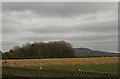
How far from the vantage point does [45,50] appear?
70.2 m

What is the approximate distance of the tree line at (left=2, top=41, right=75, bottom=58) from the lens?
66.1 metres

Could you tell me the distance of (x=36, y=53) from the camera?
67562 mm

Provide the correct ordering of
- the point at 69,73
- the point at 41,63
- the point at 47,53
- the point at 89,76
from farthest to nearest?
the point at 47,53, the point at 41,63, the point at 69,73, the point at 89,76

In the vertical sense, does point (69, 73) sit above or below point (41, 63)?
above

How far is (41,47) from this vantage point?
71875 millimetres

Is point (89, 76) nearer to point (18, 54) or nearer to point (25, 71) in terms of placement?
point (25, 71)

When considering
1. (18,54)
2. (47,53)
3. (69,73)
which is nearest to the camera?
(69,73)

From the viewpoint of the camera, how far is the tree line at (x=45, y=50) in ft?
217

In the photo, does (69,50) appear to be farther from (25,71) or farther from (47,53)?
(25,71)

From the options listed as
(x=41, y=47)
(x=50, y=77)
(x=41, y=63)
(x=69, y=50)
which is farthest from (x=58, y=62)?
(x=50, y=77)

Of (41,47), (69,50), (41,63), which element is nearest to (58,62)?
(41,63)

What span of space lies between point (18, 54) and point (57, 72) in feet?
193

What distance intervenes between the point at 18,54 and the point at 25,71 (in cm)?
5520

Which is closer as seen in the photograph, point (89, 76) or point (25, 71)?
point (89, 76)
